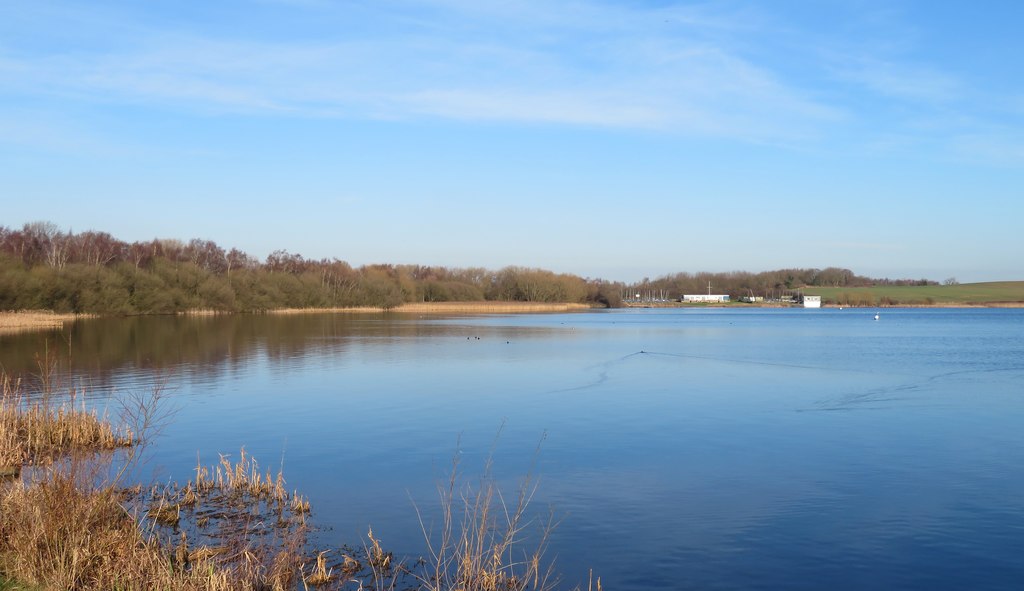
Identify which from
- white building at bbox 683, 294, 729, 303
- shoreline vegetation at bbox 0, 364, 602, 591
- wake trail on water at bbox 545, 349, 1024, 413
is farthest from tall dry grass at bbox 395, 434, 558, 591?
white building at bbox 683, 294, 729, 303

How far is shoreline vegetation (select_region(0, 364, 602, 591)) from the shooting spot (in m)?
→ 6.98

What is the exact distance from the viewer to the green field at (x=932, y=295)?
147000 mm

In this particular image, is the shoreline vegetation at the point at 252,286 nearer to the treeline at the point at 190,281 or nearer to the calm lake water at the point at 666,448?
the treeline at the point at 190,281

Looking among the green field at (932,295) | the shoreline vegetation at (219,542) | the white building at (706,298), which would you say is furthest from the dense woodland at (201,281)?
the shoreline vegetation at (219,542)

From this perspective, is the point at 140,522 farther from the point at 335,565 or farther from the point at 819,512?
the point at 819,512

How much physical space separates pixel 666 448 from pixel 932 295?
158 meters

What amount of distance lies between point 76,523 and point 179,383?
1712cm

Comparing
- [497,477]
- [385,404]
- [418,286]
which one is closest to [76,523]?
[497,477]

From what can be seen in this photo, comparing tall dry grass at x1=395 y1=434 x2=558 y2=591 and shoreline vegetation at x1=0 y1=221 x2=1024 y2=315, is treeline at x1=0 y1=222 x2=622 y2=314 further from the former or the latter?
tall dry grass at x1=395 y1=434 x2=558 y2=591

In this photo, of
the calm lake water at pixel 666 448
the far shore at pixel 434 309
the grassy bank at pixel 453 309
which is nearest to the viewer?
the calm lake water at pixel 666 448

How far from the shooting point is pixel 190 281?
270 feet

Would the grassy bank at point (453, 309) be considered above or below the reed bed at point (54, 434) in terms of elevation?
above

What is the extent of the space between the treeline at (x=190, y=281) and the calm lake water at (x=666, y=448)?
34.3 m

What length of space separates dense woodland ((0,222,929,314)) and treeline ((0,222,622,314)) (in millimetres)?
106
